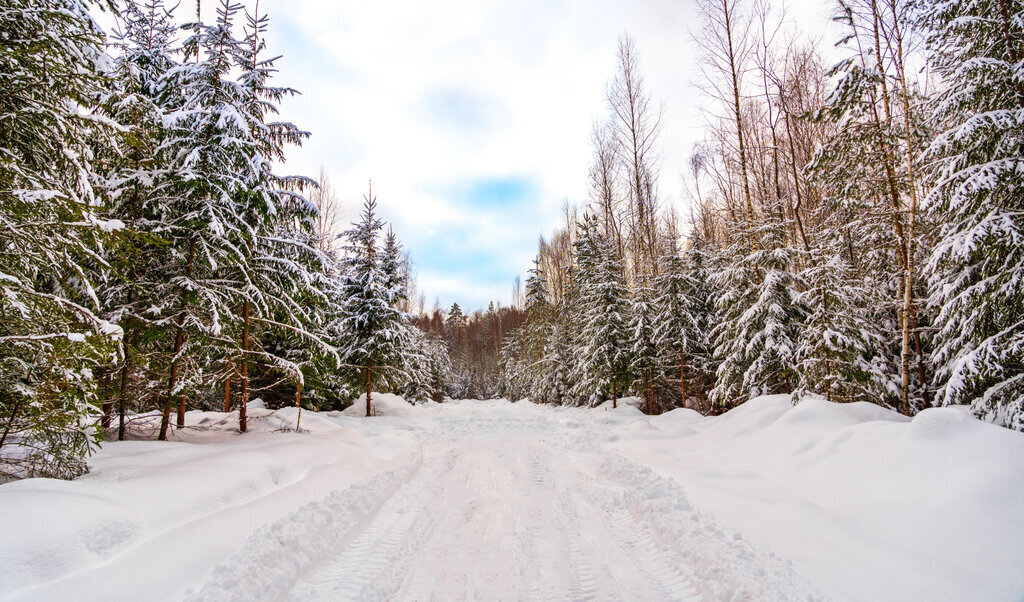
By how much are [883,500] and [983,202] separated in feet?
16.4

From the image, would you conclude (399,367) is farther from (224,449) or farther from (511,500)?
(511,500)

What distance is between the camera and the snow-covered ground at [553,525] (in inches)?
128

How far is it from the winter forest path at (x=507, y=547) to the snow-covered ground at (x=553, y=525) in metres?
0.02

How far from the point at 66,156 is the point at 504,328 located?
61.5 meters

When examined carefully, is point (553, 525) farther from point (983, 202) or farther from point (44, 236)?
point (983, 202)

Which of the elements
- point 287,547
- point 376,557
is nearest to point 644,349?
point 376,557

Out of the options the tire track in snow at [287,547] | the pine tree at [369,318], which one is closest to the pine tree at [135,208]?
the tire track in snow at [287,547]

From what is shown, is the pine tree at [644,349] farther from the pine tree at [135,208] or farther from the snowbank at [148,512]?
the pine tree at [135,208]

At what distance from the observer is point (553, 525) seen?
493cm

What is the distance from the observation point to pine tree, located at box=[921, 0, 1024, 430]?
19.1 feet

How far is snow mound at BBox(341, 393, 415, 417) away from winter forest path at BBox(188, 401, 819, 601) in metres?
11.5

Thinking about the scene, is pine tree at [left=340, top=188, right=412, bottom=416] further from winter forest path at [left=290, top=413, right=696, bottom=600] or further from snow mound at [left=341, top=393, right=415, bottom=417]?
winter forest path at [left=290, top=413, right=696, bottom=600]

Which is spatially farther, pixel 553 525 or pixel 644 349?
pixel 644 349

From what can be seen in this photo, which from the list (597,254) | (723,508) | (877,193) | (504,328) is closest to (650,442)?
(723,508)
